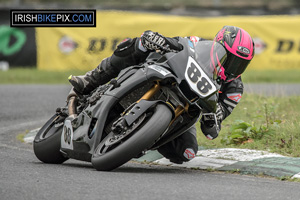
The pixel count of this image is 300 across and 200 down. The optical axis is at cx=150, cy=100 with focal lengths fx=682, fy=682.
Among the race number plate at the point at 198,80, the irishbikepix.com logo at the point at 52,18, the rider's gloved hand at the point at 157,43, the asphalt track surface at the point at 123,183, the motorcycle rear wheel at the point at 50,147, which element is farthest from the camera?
the irishbikepix.com logo at the point at 52,18

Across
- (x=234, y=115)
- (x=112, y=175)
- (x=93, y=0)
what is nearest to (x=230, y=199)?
(x=112, y=175)

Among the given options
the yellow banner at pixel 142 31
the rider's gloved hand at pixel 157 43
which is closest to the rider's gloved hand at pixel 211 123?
the rider's gloved hand at pixel 157 43

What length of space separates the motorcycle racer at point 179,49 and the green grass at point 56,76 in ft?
32.7

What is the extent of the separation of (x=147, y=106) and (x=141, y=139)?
0.30 metres

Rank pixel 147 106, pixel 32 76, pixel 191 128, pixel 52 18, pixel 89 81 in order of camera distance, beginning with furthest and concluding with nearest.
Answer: pixel 32 76 < pixel 52 18 < pixel 89 81 < pixel 191 128 < pixel 147 106

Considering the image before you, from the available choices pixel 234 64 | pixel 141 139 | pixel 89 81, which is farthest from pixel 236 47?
pixel 89 81

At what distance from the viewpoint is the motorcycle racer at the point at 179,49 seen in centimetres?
586

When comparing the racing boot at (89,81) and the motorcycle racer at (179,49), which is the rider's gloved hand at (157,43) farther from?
the racing boot at (89,81)

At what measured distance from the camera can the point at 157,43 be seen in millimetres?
5820

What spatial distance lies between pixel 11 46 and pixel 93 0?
48.1ft

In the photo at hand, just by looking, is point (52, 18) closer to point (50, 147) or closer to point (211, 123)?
point (50, 147)

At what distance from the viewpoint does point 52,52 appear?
1728 centimetres

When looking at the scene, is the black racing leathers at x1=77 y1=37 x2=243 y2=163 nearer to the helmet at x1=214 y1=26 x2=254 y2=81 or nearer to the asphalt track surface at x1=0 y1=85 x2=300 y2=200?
the asphalt track surface at x1=0 y1=85 x2=300 y2=200

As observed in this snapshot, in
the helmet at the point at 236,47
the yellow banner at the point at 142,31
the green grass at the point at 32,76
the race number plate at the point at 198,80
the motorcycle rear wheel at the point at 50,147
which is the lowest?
the green grass at the point at 32,76
